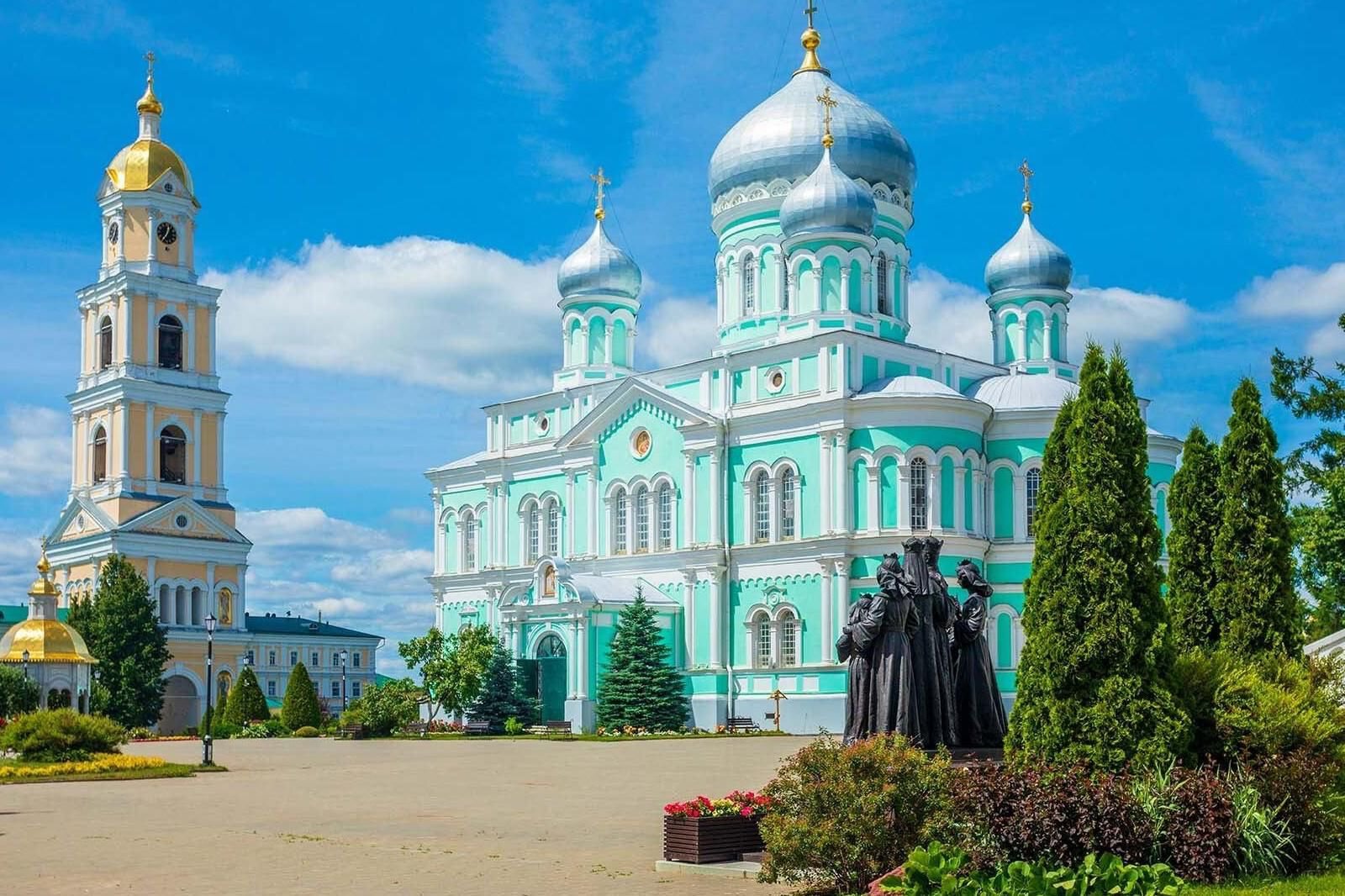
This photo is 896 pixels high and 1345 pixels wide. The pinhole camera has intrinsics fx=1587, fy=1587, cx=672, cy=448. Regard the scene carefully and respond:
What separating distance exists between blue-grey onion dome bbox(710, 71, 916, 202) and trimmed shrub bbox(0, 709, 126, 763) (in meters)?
28.2

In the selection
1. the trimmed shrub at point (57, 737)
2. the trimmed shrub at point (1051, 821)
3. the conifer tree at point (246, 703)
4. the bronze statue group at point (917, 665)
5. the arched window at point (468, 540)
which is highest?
the arched window at point (468, 540)

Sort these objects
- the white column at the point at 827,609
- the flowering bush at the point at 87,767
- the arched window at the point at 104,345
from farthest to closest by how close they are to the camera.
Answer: the arched window at the point at 104,345
the white column at the point at 827,609
the flowering bush at the point at 87,767

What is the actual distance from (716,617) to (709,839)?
106 ft

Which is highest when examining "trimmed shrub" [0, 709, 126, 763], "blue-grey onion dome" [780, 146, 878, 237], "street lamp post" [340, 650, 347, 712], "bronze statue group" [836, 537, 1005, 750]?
"blue-grey onion dome" [780, 146, 878, 237]

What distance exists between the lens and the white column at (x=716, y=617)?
46.0m

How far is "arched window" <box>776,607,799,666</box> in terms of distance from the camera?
44750mm

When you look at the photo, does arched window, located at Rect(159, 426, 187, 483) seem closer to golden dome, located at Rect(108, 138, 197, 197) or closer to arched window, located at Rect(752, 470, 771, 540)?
golden dome, located at Rect(108, 138, 197, 197)

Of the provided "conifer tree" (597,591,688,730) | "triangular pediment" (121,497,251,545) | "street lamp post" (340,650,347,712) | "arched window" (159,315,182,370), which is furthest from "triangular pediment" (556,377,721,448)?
"street lamp post" (340,650,347,712)

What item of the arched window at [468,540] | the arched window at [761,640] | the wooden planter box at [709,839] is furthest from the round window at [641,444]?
the wooden planter box at [709,839]

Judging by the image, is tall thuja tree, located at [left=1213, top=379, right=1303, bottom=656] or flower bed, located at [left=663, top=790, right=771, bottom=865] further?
tall thuja tree, located at [left=1213, top=379, right=1303, bottom=656]

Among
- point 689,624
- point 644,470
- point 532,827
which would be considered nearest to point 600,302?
point 644,470

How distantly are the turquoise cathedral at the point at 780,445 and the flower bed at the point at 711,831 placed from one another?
2893cm

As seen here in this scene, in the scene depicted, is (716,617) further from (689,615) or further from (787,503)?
(787,503)

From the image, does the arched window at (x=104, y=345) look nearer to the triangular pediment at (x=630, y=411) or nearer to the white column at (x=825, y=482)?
the triangular pediment at (x=630, y=411)
